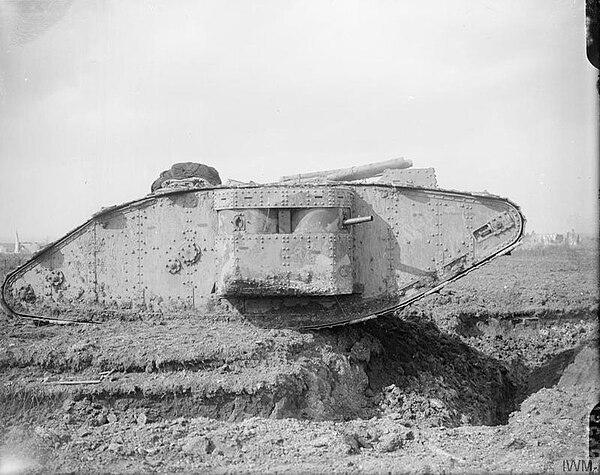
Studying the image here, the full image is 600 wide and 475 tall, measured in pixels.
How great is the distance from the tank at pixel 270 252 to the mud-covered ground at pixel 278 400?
1.39 feet

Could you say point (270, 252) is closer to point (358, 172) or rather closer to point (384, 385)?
point (384, 385)

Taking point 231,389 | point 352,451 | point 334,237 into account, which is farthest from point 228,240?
point 352,451

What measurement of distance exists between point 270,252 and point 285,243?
244 mm

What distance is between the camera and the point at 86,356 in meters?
9.71

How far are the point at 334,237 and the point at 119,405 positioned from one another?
359cm

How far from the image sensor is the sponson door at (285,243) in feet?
33.7

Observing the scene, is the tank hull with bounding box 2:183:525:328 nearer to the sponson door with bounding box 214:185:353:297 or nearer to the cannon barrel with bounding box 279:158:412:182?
the sponson door with bounding box 214:185:353:297

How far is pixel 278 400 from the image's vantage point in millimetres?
8914

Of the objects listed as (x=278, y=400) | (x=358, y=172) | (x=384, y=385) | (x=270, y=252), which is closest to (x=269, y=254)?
(x=270, y=252)

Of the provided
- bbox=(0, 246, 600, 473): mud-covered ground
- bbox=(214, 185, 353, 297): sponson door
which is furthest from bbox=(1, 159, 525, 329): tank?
bbox=(0, 246, 600, 473): mud-covered ground

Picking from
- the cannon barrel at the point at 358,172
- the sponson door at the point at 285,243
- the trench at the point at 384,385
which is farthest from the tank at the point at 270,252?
the cannon barrel at the point at 358,172

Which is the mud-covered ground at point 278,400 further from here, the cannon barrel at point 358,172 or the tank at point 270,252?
the cannon barrel at point 358,172

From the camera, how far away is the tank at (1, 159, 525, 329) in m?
10.3

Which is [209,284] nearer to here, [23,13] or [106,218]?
[106,218]
